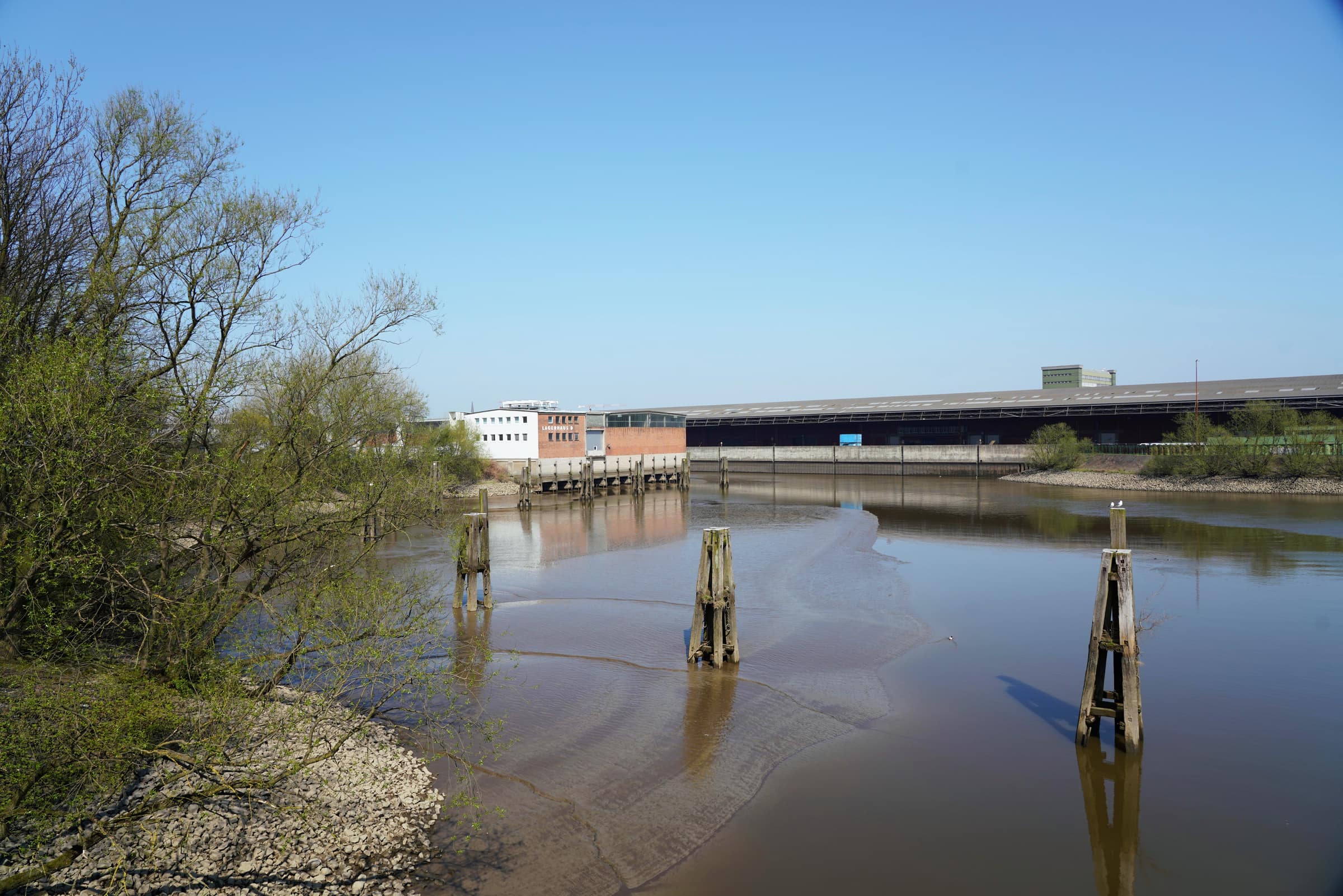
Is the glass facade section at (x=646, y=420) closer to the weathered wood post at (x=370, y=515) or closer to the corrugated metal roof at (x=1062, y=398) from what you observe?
the corrugated metal roof at (x=1062, y=398)

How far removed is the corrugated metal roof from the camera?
58625 millimetres

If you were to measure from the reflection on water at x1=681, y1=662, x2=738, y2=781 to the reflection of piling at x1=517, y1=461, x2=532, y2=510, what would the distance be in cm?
2832

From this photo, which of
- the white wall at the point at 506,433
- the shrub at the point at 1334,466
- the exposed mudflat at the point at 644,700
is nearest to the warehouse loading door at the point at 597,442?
the white wall at the point at 506,433

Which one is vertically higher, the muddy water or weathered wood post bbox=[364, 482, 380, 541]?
weathered wood post bbox=[364, 482, 380, 541]

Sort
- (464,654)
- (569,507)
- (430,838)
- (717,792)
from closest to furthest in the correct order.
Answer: (430,838), (717,792), (464,654), (569,507)

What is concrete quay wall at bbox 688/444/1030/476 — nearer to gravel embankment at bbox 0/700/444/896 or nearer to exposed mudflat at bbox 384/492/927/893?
exposed mudflat at bbox 384/492/927/893

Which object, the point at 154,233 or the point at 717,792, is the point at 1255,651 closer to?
the point at 717,792

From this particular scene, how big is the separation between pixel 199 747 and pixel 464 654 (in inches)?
301

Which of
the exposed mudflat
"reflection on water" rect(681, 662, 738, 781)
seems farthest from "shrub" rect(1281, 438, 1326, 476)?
"reflection on water" rect(681, 662, 738, 781)

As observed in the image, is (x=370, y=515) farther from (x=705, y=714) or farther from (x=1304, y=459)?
(x=1304, y=459)

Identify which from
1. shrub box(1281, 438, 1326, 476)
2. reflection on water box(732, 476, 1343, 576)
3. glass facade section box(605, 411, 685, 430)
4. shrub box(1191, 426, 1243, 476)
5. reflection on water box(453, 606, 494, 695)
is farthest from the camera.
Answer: glass facade section box(605, 411, 685, 430)

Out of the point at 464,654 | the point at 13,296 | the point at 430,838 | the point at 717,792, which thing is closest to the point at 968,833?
the point at 717,792

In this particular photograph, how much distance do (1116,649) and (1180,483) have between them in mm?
44769

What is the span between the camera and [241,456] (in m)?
10.9
